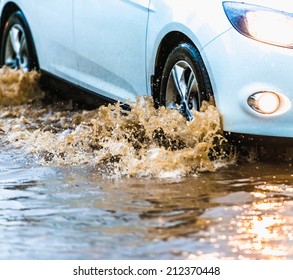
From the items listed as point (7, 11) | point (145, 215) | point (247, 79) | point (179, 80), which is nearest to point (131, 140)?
point (179, 80)

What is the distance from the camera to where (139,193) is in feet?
19.4

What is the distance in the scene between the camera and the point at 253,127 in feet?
20.9

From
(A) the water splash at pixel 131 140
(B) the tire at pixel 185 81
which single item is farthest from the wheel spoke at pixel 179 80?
(A) the water splash at pixel 131 140

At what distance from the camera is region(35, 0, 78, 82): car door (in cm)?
825

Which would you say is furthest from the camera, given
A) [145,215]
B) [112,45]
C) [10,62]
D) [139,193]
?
[10,62]

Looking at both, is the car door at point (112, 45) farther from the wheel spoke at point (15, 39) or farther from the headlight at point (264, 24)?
the wheel spoke at point (15, 39)

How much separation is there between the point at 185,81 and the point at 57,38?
6.40 feet

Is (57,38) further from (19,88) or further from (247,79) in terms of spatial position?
(247,79)

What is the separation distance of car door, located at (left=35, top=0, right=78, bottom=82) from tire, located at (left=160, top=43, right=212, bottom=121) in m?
1.40

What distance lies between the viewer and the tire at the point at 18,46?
9.34 meters

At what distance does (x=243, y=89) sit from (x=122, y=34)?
1.31 m

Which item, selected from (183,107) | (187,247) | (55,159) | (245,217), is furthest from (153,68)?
(187,247)
